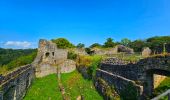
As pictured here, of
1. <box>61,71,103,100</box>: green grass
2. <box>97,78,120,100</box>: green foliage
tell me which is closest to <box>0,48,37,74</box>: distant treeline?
<box>61,71,103,100</box>: green grass

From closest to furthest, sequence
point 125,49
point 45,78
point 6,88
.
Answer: point 6,88 → point 45,78 → point 125,49

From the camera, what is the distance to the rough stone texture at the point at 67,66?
1199 inches

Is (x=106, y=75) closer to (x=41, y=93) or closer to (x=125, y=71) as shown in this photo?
(x=125, y=71)

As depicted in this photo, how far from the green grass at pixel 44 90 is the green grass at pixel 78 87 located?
95 cm

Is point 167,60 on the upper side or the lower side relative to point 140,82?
upper

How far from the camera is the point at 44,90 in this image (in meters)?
22.4

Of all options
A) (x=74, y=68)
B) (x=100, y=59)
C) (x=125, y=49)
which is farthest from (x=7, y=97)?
(x=125, y=49)

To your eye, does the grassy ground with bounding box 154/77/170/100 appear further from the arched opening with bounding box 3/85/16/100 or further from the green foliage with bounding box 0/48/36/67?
the green foliage with bounding box 0/48/36/67

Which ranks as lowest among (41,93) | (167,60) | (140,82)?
(41,93)

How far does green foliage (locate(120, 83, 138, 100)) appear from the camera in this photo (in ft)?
50.7

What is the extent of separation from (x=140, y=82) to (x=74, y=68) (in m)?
15.7

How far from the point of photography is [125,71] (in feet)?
66.2

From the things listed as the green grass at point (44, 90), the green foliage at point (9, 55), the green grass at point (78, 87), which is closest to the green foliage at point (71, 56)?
the green grass at point (78, 87)

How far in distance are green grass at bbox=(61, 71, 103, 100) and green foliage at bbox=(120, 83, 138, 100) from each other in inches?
126
